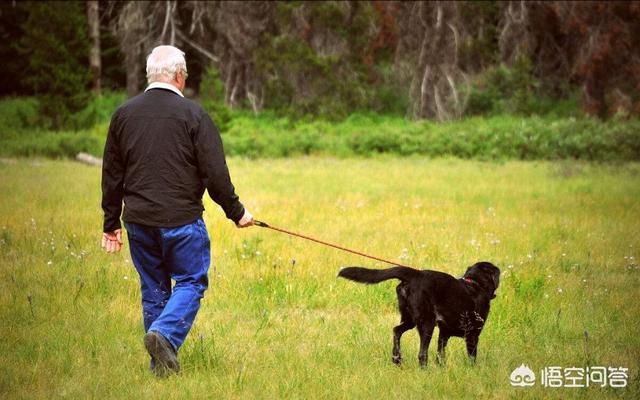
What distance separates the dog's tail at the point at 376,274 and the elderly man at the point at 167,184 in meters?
0.93

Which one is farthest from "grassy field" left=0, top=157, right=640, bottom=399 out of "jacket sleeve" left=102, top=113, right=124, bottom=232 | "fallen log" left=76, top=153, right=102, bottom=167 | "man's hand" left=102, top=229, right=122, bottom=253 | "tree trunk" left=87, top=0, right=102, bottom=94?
"tree trunk" left=87, top=0, right=102, bottom=94

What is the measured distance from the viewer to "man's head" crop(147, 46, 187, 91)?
5.68m

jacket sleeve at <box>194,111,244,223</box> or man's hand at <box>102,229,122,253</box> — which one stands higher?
jacket sleeve at <box>194,111,244,223</box>

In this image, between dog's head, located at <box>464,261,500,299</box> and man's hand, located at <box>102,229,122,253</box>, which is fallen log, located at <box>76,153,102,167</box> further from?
dog's head, located at <box>464,261,500,299</box>

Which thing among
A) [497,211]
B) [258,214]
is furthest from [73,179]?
[497,211]

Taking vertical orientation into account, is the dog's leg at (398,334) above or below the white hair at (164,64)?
below

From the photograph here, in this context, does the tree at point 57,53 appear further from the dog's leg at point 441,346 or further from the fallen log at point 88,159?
the dog's leg at point 441,346

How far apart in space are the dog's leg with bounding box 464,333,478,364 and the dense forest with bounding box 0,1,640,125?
22544mm

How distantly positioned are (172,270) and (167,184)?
0.65 meters

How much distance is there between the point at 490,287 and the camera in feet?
20.4

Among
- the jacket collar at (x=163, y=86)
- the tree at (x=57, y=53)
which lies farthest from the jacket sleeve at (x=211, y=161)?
the tree at (x=57, y=53)

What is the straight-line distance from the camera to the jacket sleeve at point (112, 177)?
5.71 meters

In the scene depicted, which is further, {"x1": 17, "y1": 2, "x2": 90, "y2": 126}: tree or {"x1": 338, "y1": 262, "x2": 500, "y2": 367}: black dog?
{"x1": 17, "y1": 2, "x2": 90, "y2": 126}: tree

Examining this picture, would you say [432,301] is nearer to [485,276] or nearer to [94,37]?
[485,276]
